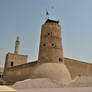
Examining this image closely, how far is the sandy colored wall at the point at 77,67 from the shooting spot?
51.8ft

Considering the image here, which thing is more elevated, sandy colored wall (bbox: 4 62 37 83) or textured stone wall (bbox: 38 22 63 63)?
textured stone wall (bbox: 38 22 63 63)

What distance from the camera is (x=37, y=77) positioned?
11.8 meters

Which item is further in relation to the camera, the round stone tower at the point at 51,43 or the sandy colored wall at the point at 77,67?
the sandy colored wall at the point at 77,67

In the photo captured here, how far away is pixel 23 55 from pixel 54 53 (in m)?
12.8

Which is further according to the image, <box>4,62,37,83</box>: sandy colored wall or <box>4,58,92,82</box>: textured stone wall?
<box>4,62,37,83</box>: sandy colored wall

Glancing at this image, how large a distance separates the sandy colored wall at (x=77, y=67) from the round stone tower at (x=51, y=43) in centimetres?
275

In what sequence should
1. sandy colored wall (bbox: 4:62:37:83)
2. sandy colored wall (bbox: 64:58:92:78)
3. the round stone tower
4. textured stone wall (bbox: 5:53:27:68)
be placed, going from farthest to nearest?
1. textured stone wall (bbox: 5:53:27:68)
2. sandy colored wall (bbox: 4:62:37:83)
3. sandy colored wall (bbox: 64:58:92:78)
4. the round stone tower

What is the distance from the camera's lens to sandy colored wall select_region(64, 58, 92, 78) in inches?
622

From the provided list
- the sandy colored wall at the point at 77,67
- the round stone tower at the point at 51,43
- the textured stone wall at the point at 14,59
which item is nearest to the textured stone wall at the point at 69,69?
the sandy colored wall at the point at 77,67

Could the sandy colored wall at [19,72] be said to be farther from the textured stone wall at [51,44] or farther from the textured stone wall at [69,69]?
the textured stone wall at [51,44]

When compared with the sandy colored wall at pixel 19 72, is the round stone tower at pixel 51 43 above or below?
above

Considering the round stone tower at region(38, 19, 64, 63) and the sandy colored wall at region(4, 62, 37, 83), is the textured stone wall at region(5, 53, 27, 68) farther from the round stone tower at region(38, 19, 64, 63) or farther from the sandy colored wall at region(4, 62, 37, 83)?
the round stone tower at region(38, 19, 64, 63)

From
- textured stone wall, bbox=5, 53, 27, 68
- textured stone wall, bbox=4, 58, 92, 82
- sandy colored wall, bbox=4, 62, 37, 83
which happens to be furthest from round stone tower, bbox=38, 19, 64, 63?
textured stone wall, bbox=5, 53, 27, 68

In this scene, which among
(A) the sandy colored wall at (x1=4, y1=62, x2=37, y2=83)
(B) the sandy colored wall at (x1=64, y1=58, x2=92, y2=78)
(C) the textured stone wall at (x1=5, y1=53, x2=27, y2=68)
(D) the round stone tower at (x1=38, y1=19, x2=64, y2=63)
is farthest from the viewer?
(C) the textured stone wall at (x1=5, y1=53, x2=27, y2=68)
